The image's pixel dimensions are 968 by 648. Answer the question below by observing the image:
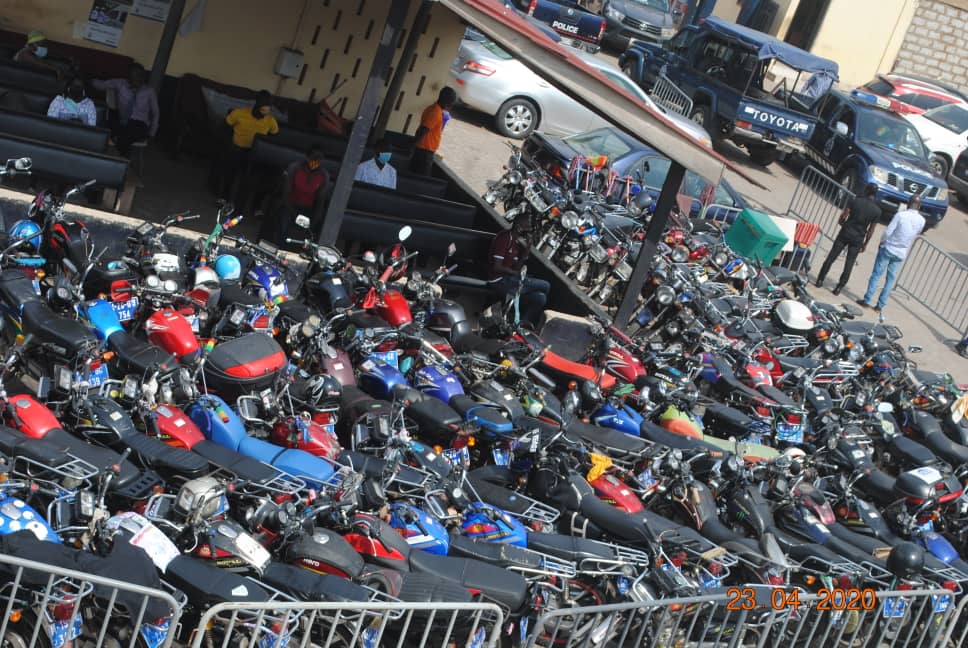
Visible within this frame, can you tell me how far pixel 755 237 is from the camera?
1628 cm

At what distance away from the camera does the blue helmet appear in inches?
346

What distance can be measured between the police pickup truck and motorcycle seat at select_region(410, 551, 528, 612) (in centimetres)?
1651

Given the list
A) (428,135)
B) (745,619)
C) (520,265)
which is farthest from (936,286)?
(745,619)

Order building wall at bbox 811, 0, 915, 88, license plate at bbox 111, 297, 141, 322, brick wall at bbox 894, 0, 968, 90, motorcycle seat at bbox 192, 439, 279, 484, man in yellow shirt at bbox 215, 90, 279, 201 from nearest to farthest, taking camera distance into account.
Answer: motorcycle seat at bbox 192, 439, 279, 484
license plate at bbox 111, 297, 141, 322
man in yellow shirt at bbox 215, 90, 279, 201
building wall at bbox 811, 0, 915, 88
brick wall at bbox 894, 0, 968, 90

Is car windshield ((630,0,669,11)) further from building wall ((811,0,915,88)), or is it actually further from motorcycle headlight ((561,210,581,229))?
motorcycle headlight ((561,210,581,229))

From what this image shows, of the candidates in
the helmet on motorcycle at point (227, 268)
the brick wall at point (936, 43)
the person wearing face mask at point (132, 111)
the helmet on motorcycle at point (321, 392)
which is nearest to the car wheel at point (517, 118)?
the person wearing face mask at point (132, 111)

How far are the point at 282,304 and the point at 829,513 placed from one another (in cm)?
496

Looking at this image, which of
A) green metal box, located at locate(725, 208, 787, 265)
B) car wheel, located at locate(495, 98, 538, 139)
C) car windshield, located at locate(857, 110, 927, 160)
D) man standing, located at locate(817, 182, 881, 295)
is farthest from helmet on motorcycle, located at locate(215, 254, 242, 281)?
car windshield, located at locate(857, 110, 927, 160)

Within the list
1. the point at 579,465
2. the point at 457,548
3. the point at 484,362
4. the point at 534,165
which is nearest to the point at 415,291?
the point at 484,362

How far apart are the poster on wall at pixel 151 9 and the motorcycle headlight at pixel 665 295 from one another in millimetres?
6514

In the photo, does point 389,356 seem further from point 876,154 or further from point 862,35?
point 862,35

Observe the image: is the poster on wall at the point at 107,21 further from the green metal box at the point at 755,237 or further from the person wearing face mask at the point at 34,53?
the green metal box at the point at 755,237

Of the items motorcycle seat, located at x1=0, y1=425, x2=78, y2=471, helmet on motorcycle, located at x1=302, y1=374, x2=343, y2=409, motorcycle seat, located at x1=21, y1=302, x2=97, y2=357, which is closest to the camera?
motorcycle seat, located at x1=0, y1=425, x2=78, y2=471

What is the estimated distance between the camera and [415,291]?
10227mm
